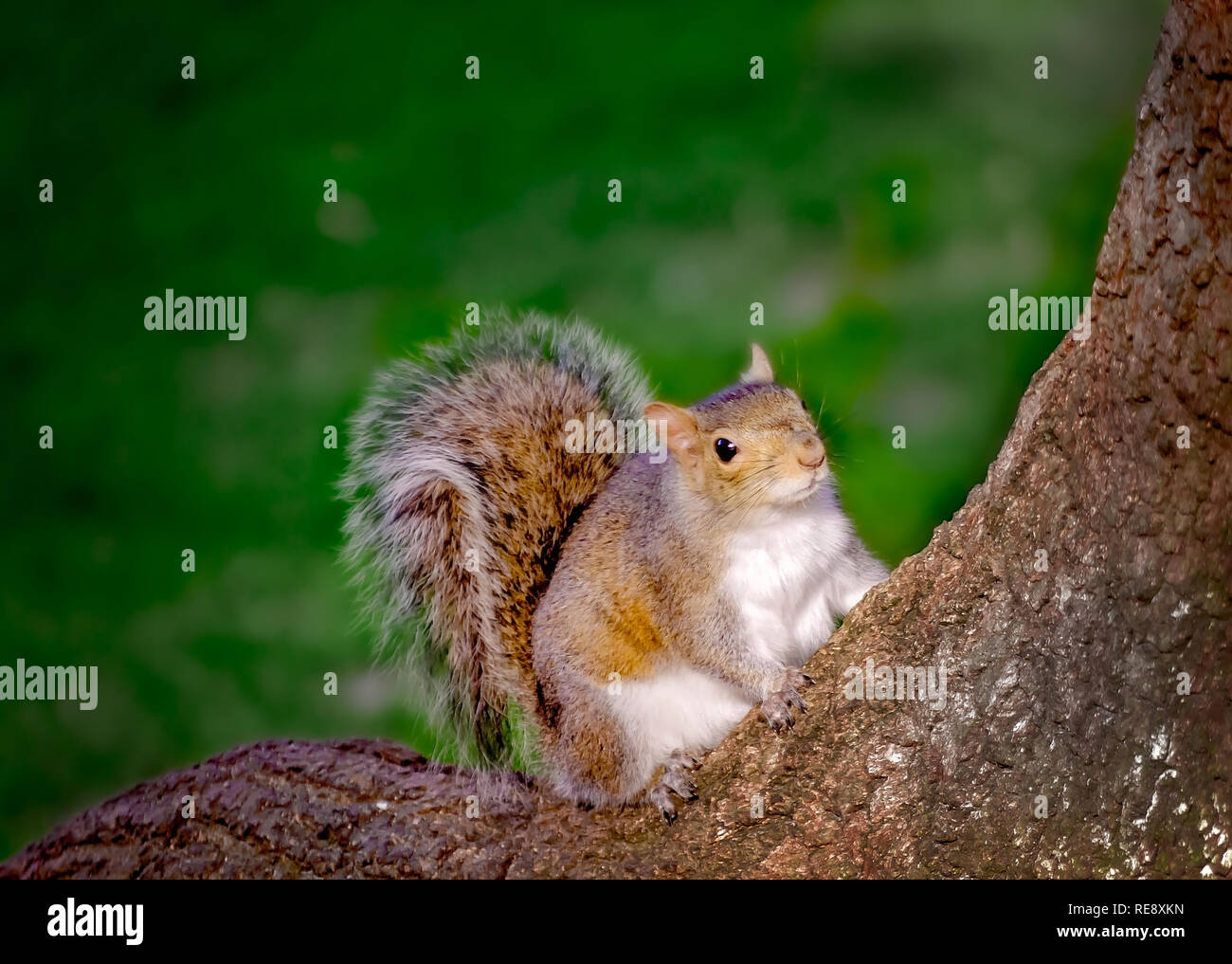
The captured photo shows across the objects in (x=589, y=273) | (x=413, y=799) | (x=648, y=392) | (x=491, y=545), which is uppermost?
(x=589, y=273)

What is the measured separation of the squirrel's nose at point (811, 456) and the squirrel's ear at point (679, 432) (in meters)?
0.20

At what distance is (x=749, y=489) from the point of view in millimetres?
1848

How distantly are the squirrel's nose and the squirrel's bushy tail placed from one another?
Result: 0.49m

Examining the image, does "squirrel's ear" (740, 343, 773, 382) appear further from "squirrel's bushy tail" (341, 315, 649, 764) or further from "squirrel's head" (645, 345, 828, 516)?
"squirrel's bushy tail" (341, 315, 649, 764)

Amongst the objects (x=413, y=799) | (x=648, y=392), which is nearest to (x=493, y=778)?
(x=413, y=799)

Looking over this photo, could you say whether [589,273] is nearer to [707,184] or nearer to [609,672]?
[707,184]

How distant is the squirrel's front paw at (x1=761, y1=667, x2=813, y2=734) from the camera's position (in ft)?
5.40

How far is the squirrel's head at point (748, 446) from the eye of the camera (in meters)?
1.80

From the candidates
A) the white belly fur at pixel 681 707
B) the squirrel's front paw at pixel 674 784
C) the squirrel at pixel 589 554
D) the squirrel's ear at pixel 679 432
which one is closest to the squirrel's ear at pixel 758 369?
the squirrel at pixel 589 554

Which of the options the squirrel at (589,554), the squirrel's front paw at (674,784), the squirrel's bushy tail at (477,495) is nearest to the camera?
the squirrel's front paw at (674,784)

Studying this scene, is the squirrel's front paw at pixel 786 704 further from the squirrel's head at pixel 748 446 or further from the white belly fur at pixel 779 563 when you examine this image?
the squirrel's head at pixel 748 446

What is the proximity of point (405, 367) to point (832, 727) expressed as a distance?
1.08m

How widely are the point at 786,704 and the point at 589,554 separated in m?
0.48

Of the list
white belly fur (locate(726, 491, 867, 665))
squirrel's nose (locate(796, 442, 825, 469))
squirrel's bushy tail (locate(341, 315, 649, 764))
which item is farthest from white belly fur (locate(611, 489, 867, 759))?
squirrel's bushy tail (locate(341, 315, 649, 764))
